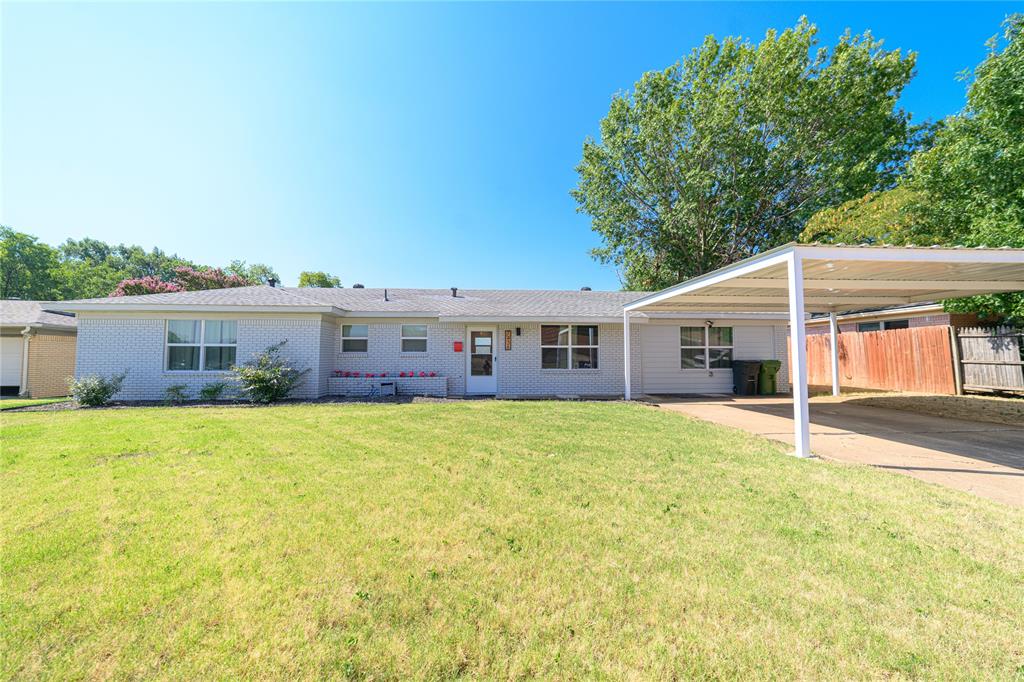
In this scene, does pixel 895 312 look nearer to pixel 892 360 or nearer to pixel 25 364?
pixel 892 360

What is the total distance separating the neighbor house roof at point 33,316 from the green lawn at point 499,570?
486 inches

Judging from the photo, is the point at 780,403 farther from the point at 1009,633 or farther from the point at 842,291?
the point at 1009,633

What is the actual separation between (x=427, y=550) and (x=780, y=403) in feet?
39.4

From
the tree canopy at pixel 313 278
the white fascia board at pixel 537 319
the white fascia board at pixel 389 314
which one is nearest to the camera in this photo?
the white fascia board at pixel 537 319

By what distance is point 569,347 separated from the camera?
13258mm

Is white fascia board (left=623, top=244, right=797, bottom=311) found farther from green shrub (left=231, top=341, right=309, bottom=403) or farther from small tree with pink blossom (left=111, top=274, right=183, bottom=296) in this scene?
small tree with pink blossom (left=111, top=274, right=183, bottom=296)

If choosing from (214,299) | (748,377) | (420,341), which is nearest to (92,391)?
(214,299)

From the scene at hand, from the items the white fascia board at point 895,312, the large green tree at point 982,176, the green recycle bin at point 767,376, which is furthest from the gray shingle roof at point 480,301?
the large green tree at point 982,176

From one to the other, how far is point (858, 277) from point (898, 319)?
12.9m

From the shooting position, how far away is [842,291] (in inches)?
378

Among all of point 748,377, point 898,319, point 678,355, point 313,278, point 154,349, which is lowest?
point 748,377

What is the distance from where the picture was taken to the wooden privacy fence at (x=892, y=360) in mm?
12773

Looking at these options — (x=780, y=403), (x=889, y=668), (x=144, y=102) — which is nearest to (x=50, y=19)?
(x=144, y=102)

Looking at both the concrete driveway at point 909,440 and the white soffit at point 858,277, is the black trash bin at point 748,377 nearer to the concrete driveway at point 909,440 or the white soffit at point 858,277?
the white soffit at point 858,277
